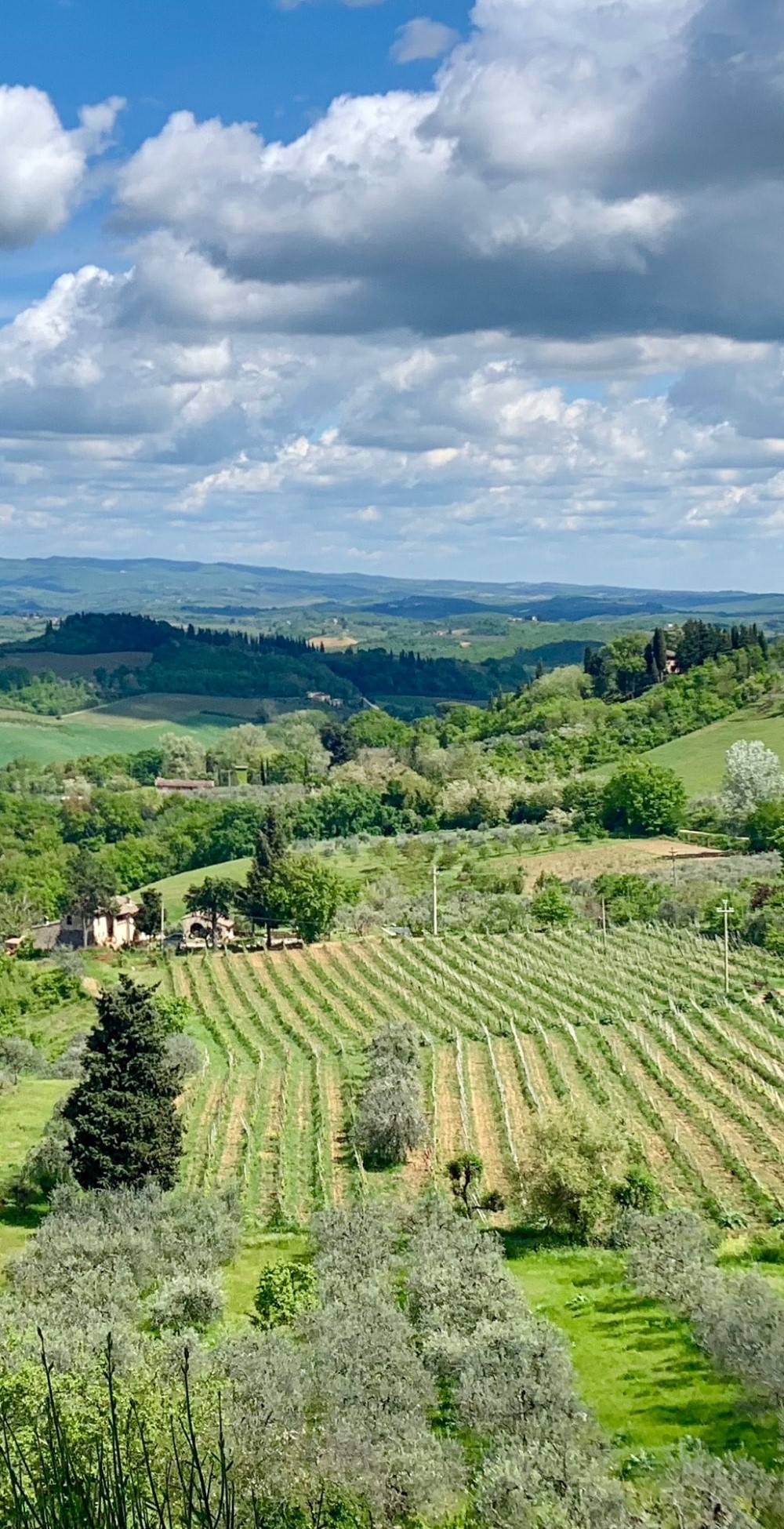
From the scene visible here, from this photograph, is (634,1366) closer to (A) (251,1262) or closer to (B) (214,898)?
(A) (251,1262)

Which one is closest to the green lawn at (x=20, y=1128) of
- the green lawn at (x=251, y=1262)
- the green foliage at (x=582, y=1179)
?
the green lawn at (x=251, y=1262)

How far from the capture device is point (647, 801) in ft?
324

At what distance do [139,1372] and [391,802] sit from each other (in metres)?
101

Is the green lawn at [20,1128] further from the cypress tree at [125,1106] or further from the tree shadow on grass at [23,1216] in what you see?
the cypress tree at [125,1106]

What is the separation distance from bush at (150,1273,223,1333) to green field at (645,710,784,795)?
82.5 meters

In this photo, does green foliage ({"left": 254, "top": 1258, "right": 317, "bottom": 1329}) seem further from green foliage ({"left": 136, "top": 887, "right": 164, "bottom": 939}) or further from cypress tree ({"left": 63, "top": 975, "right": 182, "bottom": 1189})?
green foliage ({"left": 136, "top": 887, "right": 164, "bottom": 939})

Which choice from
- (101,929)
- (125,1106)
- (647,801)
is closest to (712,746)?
(647,801)

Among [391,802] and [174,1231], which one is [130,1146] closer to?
[174,1231]

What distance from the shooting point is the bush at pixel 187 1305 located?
2684cm

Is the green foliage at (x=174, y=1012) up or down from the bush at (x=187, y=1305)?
down

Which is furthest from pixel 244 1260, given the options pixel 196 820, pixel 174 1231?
pixel 196 820

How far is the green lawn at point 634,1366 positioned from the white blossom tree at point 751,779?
67.8 meters

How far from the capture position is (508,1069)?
47781 mm

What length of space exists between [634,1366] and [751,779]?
7425cm
